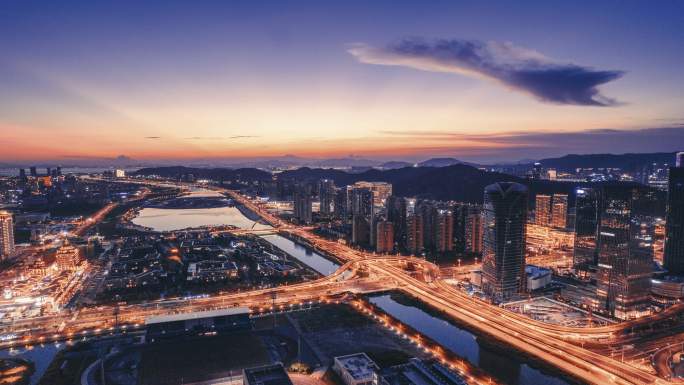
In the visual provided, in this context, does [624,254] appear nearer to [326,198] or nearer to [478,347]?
[478,347]

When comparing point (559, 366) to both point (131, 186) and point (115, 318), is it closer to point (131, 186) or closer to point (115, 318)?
point (115, 318)

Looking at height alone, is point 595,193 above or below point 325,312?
above

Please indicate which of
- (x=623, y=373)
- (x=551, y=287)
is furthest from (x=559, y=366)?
(x=551, y=287)

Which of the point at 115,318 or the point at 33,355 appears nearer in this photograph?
the point at 33,355

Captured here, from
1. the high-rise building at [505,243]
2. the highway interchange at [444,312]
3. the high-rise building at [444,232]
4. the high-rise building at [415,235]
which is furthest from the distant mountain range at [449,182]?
the highway interchange at [444,312]

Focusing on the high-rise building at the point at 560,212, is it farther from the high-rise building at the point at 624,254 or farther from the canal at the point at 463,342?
the canal at the point at 463,342

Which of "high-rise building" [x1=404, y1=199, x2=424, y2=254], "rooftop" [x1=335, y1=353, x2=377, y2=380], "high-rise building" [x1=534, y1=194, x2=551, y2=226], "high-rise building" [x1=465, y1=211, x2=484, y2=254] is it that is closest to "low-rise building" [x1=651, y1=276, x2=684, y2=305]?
"high-rise building" [x1=465, y1=211, x2=484, y2=254]

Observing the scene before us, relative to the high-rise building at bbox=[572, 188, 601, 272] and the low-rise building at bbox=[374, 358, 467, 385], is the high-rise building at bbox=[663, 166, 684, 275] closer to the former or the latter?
the high-rise building at bbox=[572, 188, 601, 272]
